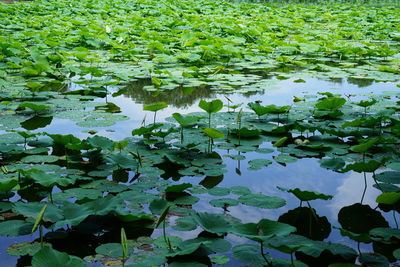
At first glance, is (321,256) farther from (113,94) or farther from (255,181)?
(113,94)

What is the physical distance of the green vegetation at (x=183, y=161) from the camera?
5.02ft

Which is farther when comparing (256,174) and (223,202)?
(256,174)

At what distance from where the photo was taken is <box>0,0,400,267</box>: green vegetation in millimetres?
1530

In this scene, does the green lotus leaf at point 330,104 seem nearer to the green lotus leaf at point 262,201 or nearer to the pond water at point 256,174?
the pond water at point 256,174

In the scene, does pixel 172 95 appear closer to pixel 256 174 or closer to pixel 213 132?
pixel 213 132

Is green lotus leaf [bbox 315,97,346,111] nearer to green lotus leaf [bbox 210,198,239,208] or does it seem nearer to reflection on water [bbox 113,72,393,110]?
reflection on water [bbox 113,72,393,110]

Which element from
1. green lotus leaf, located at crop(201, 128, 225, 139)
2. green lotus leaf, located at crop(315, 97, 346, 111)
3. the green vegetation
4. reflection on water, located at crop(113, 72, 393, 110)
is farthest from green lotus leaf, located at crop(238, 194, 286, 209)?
reflection on water, located at crop(113, 72, 393, 110)

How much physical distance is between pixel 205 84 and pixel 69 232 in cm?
265

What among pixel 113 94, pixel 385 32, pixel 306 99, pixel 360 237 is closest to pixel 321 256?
pixel 360 237

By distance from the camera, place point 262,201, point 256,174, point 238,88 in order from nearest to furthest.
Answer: point 262,201 → point 256,174 → point 238,88

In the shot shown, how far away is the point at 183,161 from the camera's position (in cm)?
231

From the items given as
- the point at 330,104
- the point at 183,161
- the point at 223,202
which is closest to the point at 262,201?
the point at 223,202

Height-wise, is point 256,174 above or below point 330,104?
below

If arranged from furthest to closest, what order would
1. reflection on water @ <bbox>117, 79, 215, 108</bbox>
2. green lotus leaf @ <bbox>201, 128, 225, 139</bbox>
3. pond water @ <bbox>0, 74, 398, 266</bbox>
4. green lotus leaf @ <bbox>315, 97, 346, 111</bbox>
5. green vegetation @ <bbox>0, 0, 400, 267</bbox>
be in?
1. reflection on water @ <bbox>117, 79, 215, 108</bbox>
2. green lotus leaf @ <bbox>315, 97, 346, 111</bbox>
3. green lotus leaf @ <bbox>201, 128, 225, 139</bbox>
4. pond water @ <bbox>0, 74, 398, 266</bbox>
5. green vegetation @ <bbox>0, 0, 400, 267</bbox>
